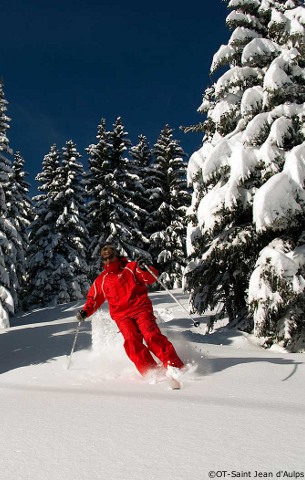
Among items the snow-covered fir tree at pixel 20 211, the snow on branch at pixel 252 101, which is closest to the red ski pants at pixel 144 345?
the snow on branch at pixel 252 101

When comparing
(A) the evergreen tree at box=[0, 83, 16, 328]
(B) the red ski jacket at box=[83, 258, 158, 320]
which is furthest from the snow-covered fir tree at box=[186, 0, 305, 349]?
(A) the evergreen tree at box=[0, 83, 16, 328]

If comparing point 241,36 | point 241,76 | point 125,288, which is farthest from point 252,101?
point 125,288

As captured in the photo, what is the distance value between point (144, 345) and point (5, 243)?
18.2 meters

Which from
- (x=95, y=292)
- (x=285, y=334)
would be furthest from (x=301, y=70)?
(x=95, y=292)

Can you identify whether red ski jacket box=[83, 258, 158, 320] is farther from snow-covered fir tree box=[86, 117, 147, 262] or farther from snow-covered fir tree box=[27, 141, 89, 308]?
snow-covered fir tree box=[27, 141, 89, 308]

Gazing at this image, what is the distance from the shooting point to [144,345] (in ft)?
17.4

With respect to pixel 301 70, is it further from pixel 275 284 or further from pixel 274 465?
pixel 274 465

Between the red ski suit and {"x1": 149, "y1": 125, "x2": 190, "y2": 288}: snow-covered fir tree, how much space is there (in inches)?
919

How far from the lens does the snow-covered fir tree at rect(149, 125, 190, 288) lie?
29.7 meters

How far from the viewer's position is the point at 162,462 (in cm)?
233

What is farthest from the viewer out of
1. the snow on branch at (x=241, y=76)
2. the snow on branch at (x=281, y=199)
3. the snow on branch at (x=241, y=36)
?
the snow on branch at (x=241, y=36)

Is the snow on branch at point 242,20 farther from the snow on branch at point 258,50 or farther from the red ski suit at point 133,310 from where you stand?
the red ski suit at point 133,310

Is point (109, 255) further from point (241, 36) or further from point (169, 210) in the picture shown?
point (169, 210)

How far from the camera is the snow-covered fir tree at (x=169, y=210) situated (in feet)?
97.5
